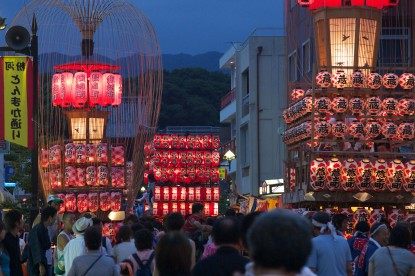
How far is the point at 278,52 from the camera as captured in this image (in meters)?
50.0

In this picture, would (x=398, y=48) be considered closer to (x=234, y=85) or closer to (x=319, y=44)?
(x=319, y=44)

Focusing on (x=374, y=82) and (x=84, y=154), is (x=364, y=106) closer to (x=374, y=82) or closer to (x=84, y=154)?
(x=374, y=82)

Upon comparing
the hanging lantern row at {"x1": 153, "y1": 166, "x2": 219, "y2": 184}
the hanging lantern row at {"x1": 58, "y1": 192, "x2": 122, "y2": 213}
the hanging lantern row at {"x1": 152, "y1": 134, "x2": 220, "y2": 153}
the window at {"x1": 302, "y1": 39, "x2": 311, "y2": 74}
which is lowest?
the hanging lantern row at {"x1": 58, "y1": 192, "x2": 122, "y2": 213}

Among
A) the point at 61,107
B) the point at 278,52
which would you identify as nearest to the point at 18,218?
the point at 61,107

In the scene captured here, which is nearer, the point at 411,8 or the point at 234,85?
the point at 411,8

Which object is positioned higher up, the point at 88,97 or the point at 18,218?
the point at 88,97

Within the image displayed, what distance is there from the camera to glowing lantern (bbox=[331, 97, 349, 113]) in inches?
981

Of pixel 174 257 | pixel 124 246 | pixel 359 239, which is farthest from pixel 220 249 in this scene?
pixel 359 239

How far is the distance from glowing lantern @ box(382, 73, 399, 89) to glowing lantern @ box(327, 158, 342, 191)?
2.06 meters

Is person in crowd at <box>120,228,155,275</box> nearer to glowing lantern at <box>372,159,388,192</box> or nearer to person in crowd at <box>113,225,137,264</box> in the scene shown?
person in crowd at <box>113,225,137,264</box>

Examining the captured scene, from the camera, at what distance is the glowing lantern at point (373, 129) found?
25.0 meters

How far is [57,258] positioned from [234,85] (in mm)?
45153

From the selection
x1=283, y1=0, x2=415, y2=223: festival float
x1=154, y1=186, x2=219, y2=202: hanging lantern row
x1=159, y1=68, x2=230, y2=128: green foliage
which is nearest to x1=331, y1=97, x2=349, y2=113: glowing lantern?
x1=283, y1=0, x2=415, y2=223: festival float

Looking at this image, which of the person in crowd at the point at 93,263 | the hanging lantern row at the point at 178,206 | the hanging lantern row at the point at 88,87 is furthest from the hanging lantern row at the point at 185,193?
the person in crowd at the point at 93,263
